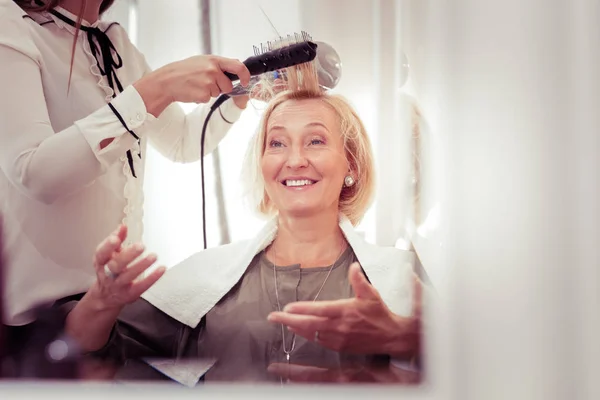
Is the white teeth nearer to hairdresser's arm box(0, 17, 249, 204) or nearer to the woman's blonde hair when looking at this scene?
the woman's blonde hair

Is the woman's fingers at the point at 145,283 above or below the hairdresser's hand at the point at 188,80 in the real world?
below

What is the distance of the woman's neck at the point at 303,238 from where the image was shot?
882 mm

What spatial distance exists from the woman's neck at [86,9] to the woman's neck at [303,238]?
438 mm

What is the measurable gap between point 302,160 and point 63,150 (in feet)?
1.16

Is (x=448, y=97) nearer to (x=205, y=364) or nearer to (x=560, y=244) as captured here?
(x=560, y=244)

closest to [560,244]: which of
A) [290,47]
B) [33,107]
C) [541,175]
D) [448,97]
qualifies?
[541,175]

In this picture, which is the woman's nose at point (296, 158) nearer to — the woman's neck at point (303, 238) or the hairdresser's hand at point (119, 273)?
the woman's neck at point (303, 238)

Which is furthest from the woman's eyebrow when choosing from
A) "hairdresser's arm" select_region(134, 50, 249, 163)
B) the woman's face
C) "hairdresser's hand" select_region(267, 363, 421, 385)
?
"hairdresser's hand" select_region(267, 363, 421, 385)

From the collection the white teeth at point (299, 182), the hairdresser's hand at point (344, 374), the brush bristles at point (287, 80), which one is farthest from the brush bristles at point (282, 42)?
the hairdresser's hand at point (344, 374)

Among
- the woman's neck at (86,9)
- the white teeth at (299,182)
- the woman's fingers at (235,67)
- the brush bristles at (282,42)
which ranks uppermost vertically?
the woman's neck at (86,9)

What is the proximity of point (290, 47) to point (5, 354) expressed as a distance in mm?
637

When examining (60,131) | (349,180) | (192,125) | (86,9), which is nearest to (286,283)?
(349,180)

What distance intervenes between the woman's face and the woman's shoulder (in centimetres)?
38

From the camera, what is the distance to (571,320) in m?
0.73
